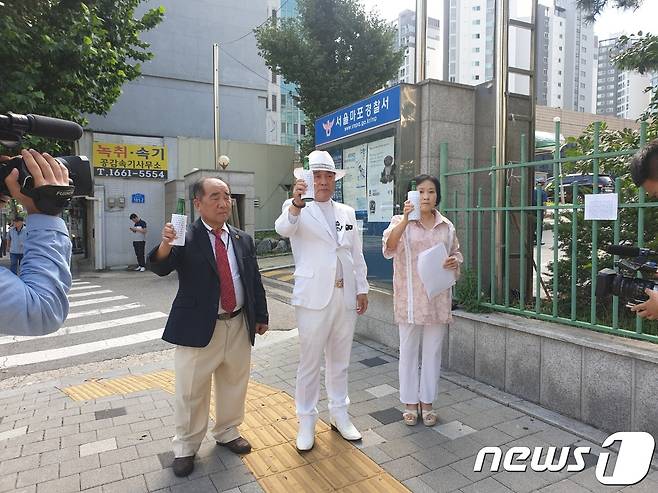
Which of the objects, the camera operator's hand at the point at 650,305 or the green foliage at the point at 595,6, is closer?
the camera operator's hand at the point at 650,305

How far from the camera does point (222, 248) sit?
10.1 feet

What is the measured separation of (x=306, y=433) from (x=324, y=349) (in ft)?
1.78

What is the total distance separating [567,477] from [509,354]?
1.20 m

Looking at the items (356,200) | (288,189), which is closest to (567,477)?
(356,200)

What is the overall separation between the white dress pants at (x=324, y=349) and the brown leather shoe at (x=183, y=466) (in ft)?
2.33

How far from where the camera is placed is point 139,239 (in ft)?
50.8

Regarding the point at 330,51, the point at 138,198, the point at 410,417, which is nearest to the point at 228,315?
the point at 410,417

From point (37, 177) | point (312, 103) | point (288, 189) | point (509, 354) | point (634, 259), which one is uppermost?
point (312, 103)

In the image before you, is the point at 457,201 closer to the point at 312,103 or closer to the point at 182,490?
the point at 182,490

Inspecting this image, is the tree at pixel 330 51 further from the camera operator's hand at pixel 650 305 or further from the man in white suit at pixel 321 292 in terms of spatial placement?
the camera operator's hand at pixel 650 305

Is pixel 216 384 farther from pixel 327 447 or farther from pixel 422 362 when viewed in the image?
pixel 422 362

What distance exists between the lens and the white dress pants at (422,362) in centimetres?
346

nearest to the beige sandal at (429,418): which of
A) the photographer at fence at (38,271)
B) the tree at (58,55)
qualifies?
the photographer at fence at (38,271)

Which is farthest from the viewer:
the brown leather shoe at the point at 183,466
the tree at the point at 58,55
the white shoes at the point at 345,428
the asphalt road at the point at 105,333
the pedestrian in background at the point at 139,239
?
the pedestrian in background at the point at 139,239
